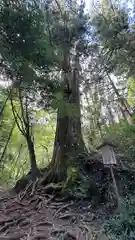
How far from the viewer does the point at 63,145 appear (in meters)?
5.78

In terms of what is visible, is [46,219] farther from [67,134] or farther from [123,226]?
[67,134]

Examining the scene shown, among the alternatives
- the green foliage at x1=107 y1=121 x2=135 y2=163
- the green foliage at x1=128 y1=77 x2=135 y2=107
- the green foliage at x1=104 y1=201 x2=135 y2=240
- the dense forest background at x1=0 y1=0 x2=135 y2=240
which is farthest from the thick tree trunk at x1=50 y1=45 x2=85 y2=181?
the green foliage at x1=104 y1=201 x2=135 y2=240

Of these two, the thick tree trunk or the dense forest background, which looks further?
the thick tree trunk

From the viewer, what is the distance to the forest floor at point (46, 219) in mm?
3284

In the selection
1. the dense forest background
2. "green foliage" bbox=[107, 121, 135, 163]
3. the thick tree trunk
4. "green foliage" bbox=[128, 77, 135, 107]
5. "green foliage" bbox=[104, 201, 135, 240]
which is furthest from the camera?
"green foliage" bbox=[128, 77, 135, 107]

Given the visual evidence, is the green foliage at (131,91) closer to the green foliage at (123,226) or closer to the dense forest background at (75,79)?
the dense forest background at (75,79)

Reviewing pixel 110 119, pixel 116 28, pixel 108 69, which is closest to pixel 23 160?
pixel 110 119

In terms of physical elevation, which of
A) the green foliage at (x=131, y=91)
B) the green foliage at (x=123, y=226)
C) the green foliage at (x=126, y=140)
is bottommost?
the green foliage at (x=123, y=226)

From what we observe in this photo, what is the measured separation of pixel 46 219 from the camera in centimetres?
401

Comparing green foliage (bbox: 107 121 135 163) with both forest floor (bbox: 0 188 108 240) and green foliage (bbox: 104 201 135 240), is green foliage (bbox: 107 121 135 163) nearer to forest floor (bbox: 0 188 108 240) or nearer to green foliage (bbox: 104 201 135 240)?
forest floor (bbox: 0 188 108 240)

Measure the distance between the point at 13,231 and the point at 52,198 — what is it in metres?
1.44

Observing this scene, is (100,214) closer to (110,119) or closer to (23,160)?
(110,119)

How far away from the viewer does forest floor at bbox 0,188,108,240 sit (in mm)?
3284

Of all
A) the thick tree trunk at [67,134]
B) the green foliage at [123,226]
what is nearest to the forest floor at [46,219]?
the green foliage at [123,226]
